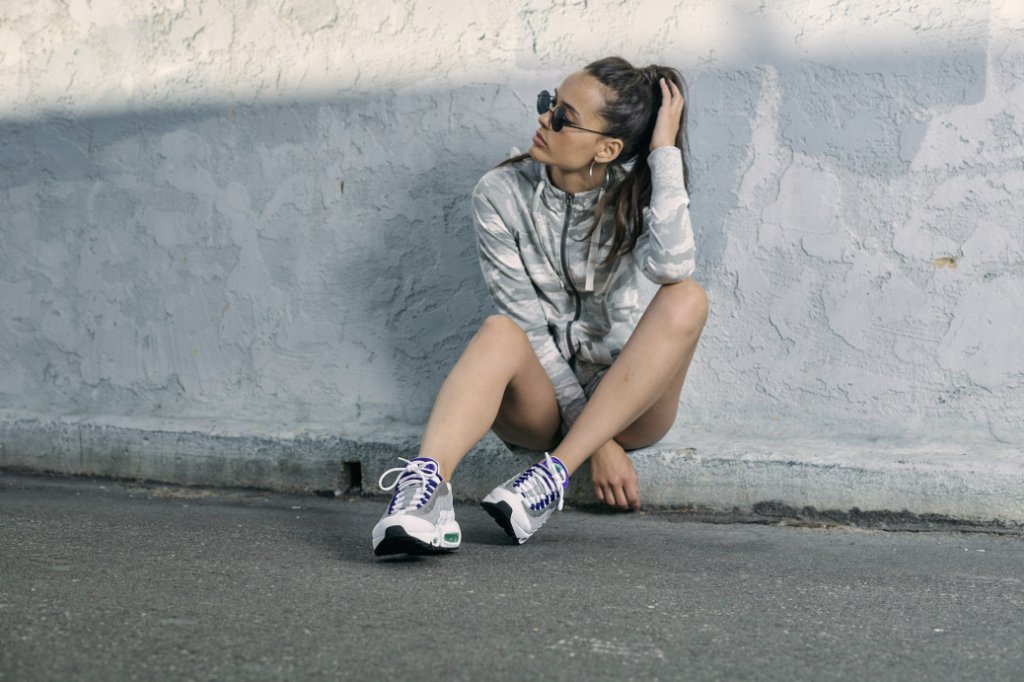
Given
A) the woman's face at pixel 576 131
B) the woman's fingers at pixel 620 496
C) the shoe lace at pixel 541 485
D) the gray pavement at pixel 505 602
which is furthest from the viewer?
the woman's fingers at pixel 620 496

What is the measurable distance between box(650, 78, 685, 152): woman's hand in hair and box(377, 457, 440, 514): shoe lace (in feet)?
3.21

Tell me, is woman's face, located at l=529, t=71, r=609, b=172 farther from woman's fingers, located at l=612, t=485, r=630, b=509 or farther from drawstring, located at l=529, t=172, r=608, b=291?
woman's fingers, located at l=612, t=485, r=630, b=509

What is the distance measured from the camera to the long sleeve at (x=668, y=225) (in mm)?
2609

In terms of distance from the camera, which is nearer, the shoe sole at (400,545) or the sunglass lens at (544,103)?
the shoe sole at (400,545)

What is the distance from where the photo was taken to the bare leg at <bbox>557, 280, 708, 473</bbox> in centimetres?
259

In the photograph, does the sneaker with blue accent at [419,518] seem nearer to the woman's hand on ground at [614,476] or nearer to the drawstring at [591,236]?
the woman's hand on ground at [614,476]

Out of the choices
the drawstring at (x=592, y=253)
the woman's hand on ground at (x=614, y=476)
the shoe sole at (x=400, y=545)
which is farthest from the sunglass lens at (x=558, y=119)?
the shoe sole at (x=400, y=545)

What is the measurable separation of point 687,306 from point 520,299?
1.50 feet

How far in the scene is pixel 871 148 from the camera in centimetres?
292

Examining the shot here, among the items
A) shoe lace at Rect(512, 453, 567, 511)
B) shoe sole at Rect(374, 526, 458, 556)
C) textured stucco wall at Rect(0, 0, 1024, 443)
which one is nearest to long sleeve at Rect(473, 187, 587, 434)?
shoe lace at Rect(512, 453, 567, 511)

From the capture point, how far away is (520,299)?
112 inches

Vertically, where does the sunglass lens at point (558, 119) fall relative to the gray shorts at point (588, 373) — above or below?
above

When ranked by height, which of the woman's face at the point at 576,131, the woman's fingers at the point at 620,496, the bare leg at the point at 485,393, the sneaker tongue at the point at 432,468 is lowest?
the woman's fingers at the point at 620,496

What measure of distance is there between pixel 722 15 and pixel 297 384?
1.65 metres
